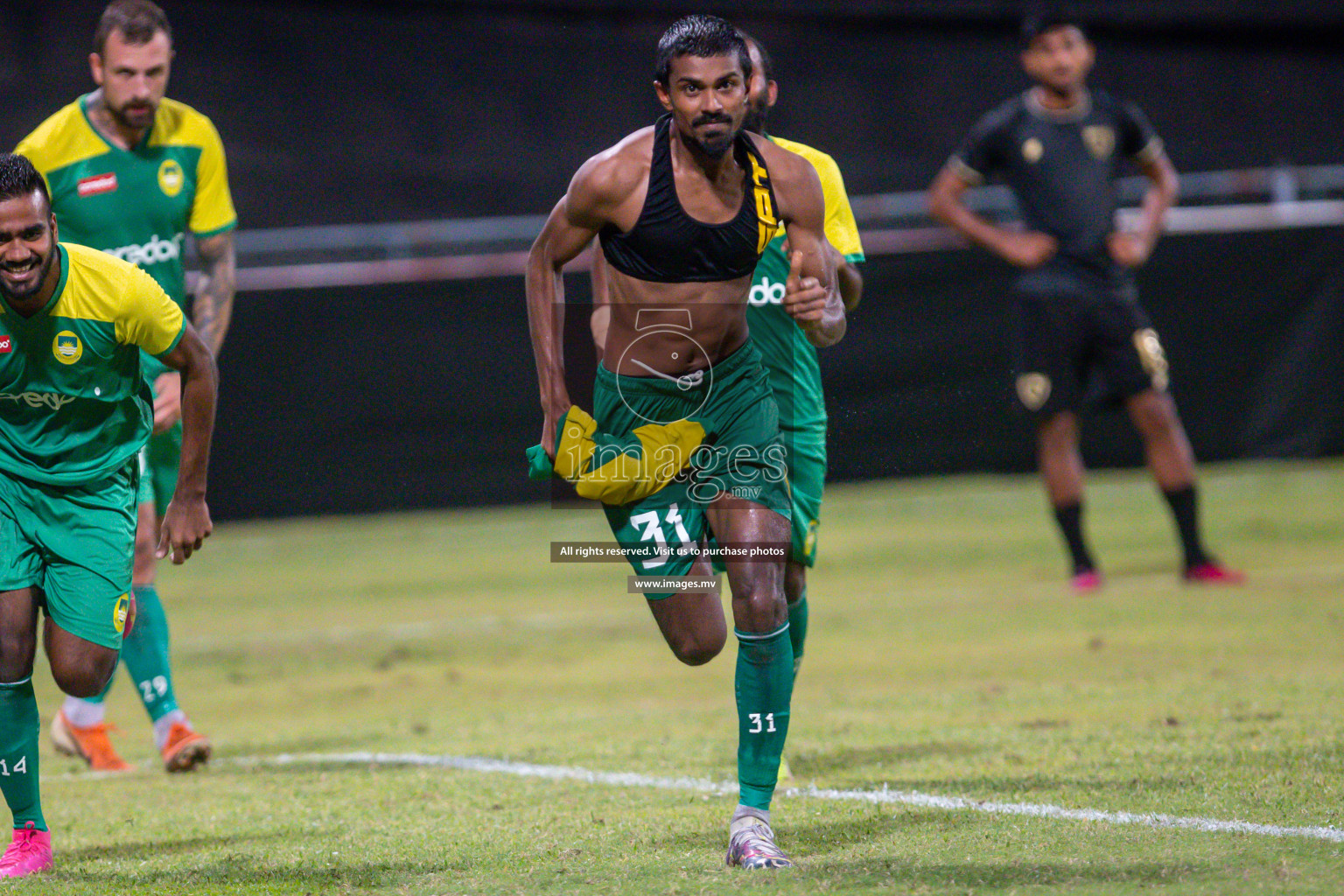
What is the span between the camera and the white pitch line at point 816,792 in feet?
14.3

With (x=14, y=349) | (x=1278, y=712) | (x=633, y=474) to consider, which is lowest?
(x=1278, y=712)

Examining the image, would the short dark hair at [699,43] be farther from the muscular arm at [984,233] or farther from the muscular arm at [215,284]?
the muscular arm at [984,233]

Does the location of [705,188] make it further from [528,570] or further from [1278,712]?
[528,570]

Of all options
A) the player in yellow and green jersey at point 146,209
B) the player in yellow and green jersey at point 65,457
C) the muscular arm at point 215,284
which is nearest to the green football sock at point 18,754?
the player in yellow and green jersey at point 65,457

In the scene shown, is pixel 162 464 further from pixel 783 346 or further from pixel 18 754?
pixel 783 346

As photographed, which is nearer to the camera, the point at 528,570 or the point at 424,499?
the point at 528,570

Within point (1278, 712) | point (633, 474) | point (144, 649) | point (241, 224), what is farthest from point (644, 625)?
point (241, 224)

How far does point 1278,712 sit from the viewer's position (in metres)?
6.04

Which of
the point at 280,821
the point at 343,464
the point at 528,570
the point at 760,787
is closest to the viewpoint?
the point at 760,787

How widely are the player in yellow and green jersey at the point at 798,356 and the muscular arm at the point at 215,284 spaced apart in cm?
224

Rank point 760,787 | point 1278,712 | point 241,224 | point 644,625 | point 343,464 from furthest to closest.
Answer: point 241,224
point 343,464
point 644,625
point 1278,712
point 760,787

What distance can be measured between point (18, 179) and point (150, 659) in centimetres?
249

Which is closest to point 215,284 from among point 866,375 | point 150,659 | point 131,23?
point 131,23

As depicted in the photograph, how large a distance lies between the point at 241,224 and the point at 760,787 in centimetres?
1568
